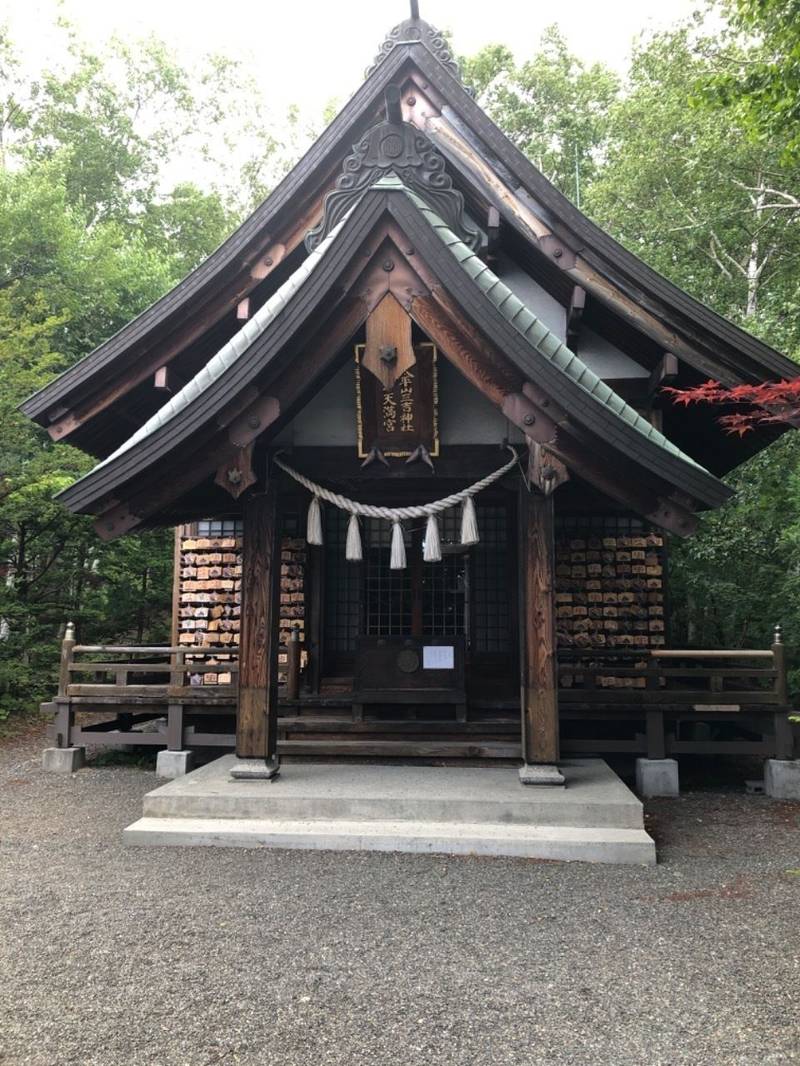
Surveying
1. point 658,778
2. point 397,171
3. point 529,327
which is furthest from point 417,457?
point 658,778

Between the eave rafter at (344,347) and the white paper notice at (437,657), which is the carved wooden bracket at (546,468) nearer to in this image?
the eave rafter at (344,347)

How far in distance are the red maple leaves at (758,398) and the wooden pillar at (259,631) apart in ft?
12.7

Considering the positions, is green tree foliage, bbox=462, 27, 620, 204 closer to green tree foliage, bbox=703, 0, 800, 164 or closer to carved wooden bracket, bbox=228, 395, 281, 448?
green tree foliage, bbox=703, 0, 800, 164

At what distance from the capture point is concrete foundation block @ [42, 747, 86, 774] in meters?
8.00

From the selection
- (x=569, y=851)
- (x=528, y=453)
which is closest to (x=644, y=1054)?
(x=569, y=851)

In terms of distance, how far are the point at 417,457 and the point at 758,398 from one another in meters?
2.74

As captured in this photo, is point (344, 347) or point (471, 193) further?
point (471, 193)

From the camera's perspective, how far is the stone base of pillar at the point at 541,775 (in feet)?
17.9

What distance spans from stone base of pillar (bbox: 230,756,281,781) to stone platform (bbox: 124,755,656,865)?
4 cm

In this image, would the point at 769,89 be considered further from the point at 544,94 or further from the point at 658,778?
the point at 544,94

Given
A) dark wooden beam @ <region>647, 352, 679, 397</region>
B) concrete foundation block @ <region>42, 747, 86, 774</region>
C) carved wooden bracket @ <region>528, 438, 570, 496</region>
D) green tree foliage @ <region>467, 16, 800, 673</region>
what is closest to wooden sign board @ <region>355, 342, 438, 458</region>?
carved wooden bracket @ <region>528, 438, 570, 496</region>

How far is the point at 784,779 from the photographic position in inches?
273

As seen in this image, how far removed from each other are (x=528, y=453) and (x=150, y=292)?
15521 mm

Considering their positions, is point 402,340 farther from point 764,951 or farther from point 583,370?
point 764,951
